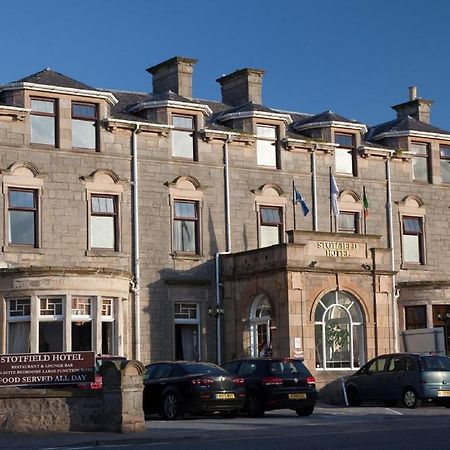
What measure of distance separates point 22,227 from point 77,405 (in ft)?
43.5

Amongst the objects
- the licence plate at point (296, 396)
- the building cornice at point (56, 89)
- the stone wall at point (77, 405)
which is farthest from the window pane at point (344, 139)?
the stone wall at point (77, 405)

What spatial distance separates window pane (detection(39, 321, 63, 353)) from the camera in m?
32.9

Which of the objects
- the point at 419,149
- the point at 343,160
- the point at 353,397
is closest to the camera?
the point at 353,397

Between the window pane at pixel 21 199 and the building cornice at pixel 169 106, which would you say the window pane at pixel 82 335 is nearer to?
the window pane at pixel 21 199

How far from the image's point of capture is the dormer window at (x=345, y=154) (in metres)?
41.0

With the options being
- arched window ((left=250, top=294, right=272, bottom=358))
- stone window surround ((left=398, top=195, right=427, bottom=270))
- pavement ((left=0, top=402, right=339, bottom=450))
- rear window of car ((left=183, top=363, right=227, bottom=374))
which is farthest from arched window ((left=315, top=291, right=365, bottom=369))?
pavement ((left=0, top=402, right=339, bottom=450))

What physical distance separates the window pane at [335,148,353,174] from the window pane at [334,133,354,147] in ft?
0.77

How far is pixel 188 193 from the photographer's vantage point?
37.5 meters

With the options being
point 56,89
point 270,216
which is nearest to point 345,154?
point 270,216

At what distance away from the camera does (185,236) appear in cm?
3744

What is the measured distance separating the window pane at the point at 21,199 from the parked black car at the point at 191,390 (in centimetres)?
995

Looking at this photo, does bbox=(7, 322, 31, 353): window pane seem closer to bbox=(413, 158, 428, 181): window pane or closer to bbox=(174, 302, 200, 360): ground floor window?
bbox=(174, 302, 200, 360): ground floor window

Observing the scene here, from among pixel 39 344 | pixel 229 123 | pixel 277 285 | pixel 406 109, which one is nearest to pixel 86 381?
pixel 39 344

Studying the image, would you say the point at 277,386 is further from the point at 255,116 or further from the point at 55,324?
the point at 255,116
